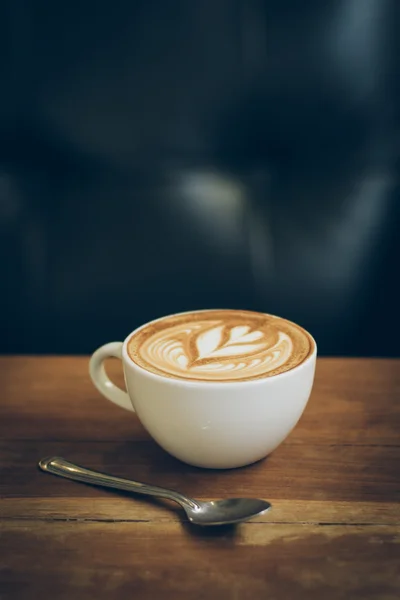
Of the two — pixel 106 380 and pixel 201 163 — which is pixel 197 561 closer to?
pixel 106 380

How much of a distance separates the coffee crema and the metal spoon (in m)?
0.11

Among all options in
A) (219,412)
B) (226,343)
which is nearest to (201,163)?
(226,343)

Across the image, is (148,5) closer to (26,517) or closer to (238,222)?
(238,222)

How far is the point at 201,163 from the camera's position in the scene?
3.25 ft

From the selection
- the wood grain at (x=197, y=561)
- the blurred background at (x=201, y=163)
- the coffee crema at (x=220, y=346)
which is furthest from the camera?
the blurred background at (x=201, y=163)

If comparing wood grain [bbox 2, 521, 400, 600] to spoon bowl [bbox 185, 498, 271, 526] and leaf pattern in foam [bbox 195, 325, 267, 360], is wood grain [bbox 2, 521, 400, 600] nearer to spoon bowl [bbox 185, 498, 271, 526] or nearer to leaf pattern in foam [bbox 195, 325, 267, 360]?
spoon bowl [bbox 185, 498, 271, 526]

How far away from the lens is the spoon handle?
529 mm

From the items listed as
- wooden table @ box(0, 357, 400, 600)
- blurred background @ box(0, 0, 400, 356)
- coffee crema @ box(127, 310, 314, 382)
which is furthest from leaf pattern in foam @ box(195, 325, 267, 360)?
blurred background @ box(0, 0, 400, 356)

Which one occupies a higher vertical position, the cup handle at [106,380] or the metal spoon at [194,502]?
the cup handle at [106,380]

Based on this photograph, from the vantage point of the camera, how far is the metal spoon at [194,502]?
19.7 inches

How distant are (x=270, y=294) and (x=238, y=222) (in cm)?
15

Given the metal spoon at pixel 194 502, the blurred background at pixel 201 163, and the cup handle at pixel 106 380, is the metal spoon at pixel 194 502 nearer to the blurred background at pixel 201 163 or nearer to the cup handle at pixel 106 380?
the cup handle at pixel 106 380

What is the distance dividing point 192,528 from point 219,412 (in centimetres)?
10

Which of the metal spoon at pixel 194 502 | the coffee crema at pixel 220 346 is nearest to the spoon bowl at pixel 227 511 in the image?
the metal spoon at pixel 194 502
